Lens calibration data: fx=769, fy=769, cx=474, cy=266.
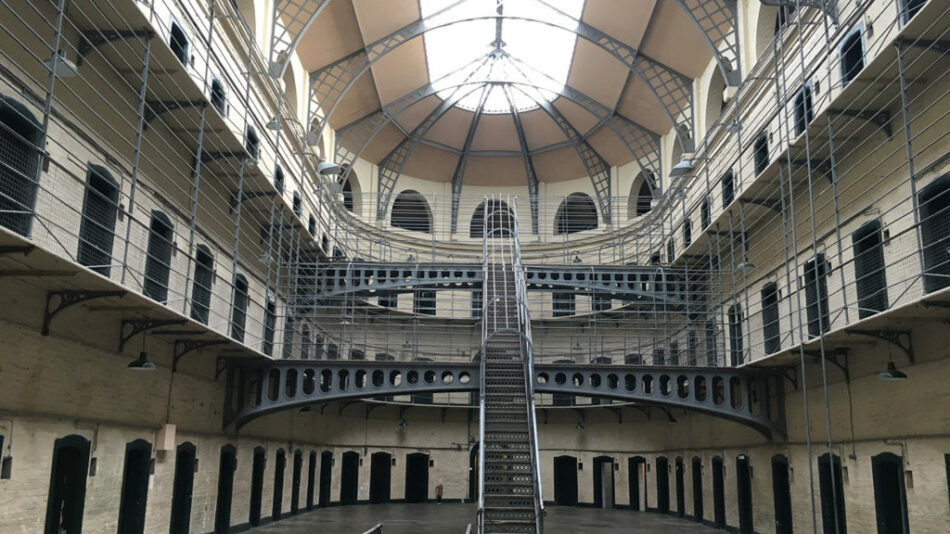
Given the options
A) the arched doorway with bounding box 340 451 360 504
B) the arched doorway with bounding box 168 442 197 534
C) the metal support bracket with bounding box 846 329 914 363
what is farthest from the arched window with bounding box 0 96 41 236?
the arched doorway with bounding box 340 451 360 504

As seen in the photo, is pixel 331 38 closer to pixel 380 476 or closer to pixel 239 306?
pixel 239 306

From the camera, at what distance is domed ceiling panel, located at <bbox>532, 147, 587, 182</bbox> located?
22453mm

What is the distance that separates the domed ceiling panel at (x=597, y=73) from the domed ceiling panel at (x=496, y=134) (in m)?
2.87

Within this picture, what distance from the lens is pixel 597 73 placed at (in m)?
18.8

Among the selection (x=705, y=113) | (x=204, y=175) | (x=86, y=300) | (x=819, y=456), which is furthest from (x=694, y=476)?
(x=86, y=300)

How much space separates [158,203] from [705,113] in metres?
10.6

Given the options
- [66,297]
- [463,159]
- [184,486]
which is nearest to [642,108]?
[463,159]

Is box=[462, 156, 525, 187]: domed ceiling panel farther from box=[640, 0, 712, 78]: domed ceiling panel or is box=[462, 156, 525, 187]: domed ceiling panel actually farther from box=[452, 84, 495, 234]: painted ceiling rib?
box=[640, 0, 712, 78]: domed ceiling panel

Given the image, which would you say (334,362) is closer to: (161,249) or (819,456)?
(161,249)

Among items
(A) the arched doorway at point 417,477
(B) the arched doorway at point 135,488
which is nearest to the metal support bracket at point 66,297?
(B) the arched doorway at point 135,488

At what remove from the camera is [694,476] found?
1619 centimetres

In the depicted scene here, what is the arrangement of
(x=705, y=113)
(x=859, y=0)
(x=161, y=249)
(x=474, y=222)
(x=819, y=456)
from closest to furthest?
(x=859, y=0)
(x=161, y=249)
(x=819, y=456)
(x=705, y=113)
(x=474, y=222)

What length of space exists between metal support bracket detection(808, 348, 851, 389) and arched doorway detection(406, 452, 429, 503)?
12588mm

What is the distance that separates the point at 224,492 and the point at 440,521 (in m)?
4.64
